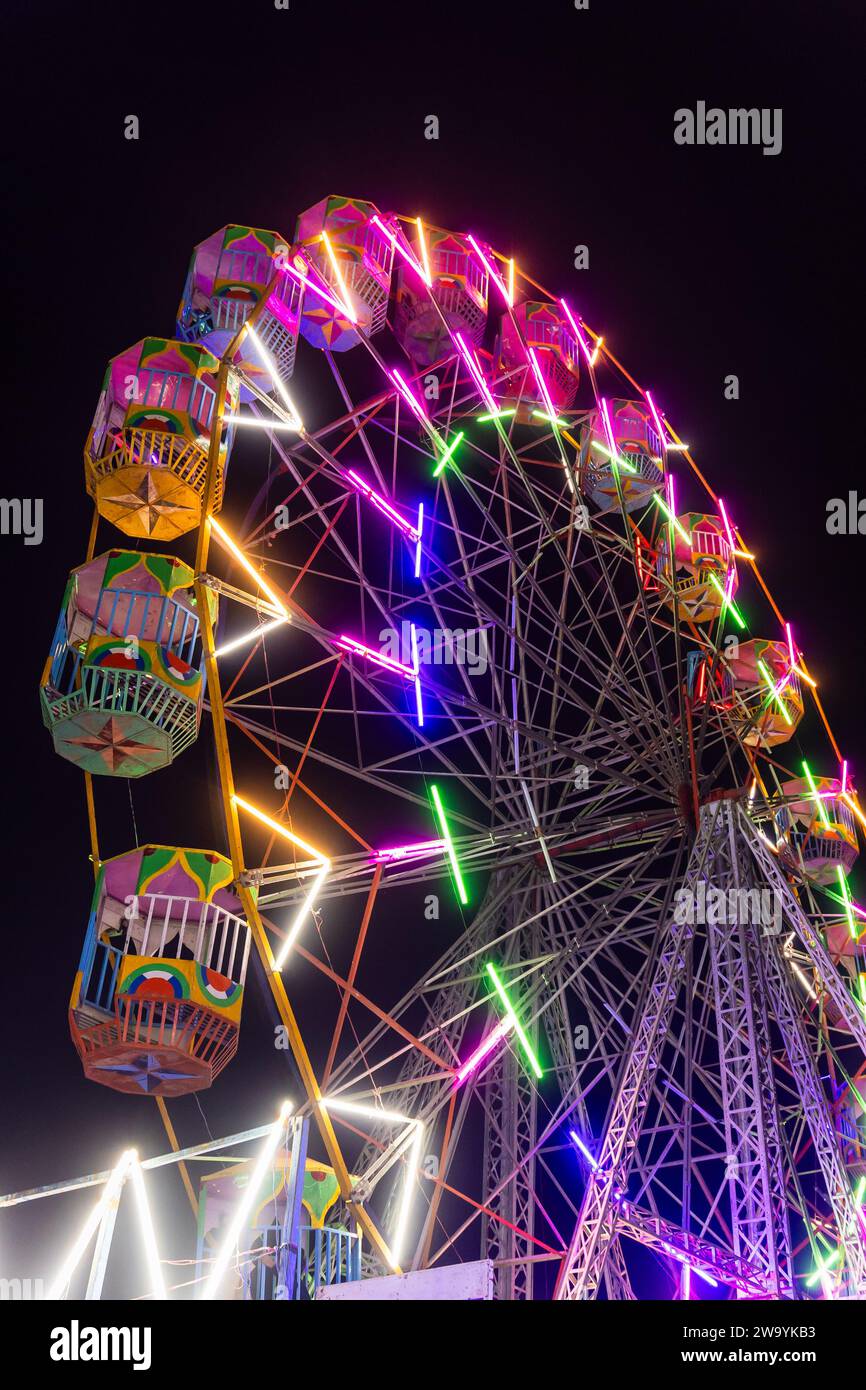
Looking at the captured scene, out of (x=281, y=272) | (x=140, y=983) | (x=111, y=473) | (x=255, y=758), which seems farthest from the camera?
(x=255, y=758)

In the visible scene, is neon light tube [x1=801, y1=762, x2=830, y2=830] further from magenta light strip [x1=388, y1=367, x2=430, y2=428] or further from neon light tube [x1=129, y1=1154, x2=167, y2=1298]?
neon light tube [x1=129, y1=1154, x2=167, y2=1298]

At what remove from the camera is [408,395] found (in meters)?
13.2

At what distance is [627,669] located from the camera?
Result: 1548 centimetres

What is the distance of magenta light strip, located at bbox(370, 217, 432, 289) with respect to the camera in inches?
540

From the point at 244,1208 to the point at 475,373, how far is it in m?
8.88

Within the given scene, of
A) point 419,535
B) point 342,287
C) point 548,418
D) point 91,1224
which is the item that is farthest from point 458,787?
point 91,1224

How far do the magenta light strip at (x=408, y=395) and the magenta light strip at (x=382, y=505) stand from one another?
3.70 ft

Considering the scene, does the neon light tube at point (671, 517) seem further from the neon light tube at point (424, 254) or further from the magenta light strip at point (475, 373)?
the neon light tube at point (424, 254)

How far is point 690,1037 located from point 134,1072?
490 centimetres

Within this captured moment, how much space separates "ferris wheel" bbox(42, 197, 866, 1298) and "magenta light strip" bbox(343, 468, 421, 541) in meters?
0.05

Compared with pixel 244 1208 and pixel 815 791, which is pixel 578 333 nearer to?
pixel 815 791

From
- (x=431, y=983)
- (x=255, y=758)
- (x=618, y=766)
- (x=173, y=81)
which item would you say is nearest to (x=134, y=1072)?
(x=431, y=983)

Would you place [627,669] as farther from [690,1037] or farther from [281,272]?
[281,272]

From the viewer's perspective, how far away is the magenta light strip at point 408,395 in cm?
1311
